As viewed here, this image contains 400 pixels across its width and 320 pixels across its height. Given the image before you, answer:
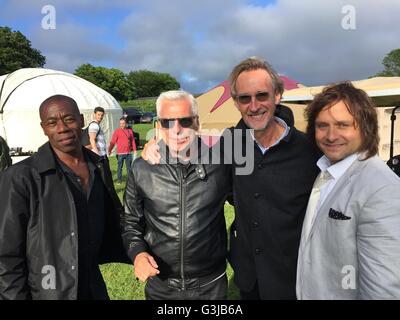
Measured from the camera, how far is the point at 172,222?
99.1 inches

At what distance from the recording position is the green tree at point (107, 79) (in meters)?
90.1

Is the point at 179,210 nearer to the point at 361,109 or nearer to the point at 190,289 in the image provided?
the point at 190,289

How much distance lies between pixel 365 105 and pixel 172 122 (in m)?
1.26

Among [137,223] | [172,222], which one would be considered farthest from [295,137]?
[137,223]

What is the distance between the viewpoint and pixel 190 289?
2.54 m

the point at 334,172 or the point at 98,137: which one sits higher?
the point at 98,137

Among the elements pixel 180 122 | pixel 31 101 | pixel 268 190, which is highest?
pixel 31 101

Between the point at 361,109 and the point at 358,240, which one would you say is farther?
the point at 361,109

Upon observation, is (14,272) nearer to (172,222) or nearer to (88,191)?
(88,191)

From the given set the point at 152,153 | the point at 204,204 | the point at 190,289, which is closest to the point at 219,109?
the point at 152,153

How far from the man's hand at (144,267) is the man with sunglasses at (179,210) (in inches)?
4.5

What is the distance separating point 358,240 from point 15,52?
215 ft

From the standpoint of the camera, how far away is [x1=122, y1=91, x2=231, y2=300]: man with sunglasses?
2.51 metres

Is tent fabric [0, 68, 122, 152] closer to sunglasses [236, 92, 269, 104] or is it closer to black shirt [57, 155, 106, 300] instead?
black shirt [57, 155, 106, 300]
